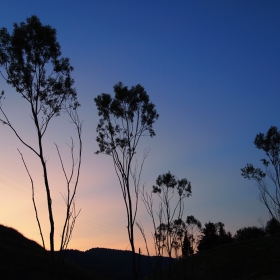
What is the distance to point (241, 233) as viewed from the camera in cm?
8169

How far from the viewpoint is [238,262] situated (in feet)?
148

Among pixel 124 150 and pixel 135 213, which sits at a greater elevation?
pixel 124 150

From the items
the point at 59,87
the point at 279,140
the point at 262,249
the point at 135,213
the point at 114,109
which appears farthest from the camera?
the point at 262,249

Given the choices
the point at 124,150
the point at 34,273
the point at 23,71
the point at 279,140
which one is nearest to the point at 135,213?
the point at 124,150

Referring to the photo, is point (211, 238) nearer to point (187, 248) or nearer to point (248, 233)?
point (248, 233)

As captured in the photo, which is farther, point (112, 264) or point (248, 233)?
point (248, 233)

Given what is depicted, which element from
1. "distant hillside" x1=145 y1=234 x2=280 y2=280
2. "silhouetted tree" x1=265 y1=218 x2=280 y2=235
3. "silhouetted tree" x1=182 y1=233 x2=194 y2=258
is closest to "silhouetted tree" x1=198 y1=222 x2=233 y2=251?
"distant hillside" x1=145 y1=234 x2=280 y2=280

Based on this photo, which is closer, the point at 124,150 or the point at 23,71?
the point at 23,71

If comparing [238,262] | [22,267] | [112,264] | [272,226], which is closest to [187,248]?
[272,226]

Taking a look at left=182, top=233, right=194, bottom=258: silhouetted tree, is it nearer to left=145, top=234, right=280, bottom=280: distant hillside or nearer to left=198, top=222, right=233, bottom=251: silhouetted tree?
left=145, top=234, right=280, bottom=280: distant hillside

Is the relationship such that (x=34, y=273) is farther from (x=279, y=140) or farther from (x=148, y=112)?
(x=279, y=140)

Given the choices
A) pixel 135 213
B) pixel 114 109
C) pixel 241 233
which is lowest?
pixel 135 213

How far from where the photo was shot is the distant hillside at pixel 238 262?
115ft

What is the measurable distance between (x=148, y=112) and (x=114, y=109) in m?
1.66
